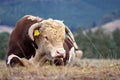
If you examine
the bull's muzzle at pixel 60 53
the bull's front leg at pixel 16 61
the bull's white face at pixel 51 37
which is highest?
the bull's white face at pixel 51 37

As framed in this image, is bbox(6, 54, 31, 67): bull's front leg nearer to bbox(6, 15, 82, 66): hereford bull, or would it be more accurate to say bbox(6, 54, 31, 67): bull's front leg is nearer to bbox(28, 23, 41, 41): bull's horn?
bbox(6, 15, 82, 66): hereford bull

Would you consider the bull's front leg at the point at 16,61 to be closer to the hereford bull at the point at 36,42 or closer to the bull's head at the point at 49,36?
A: the hereford bull at the point at 36,42

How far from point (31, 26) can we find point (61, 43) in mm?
1111

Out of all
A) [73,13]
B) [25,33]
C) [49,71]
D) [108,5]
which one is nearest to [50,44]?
[25,33]

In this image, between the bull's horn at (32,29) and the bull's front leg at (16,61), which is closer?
the bull's front leg at (16,61)

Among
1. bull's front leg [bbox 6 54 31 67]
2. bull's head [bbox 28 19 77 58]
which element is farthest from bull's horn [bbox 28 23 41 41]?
bull's front leg [bbox 6 54 31 67]

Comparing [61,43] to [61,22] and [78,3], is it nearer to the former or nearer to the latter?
[61,22]

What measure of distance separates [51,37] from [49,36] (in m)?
0.09

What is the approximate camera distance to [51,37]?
12.5 meters

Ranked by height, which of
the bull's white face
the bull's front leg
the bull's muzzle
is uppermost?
the bull's white face

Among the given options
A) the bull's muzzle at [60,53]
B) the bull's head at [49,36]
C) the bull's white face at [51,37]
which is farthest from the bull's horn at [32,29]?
the bull's muzzle at [60,53]

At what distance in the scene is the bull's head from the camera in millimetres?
12383

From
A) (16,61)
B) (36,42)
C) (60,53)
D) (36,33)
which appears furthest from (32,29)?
(60,53)

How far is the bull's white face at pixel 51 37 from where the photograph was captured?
12375 millimetres
